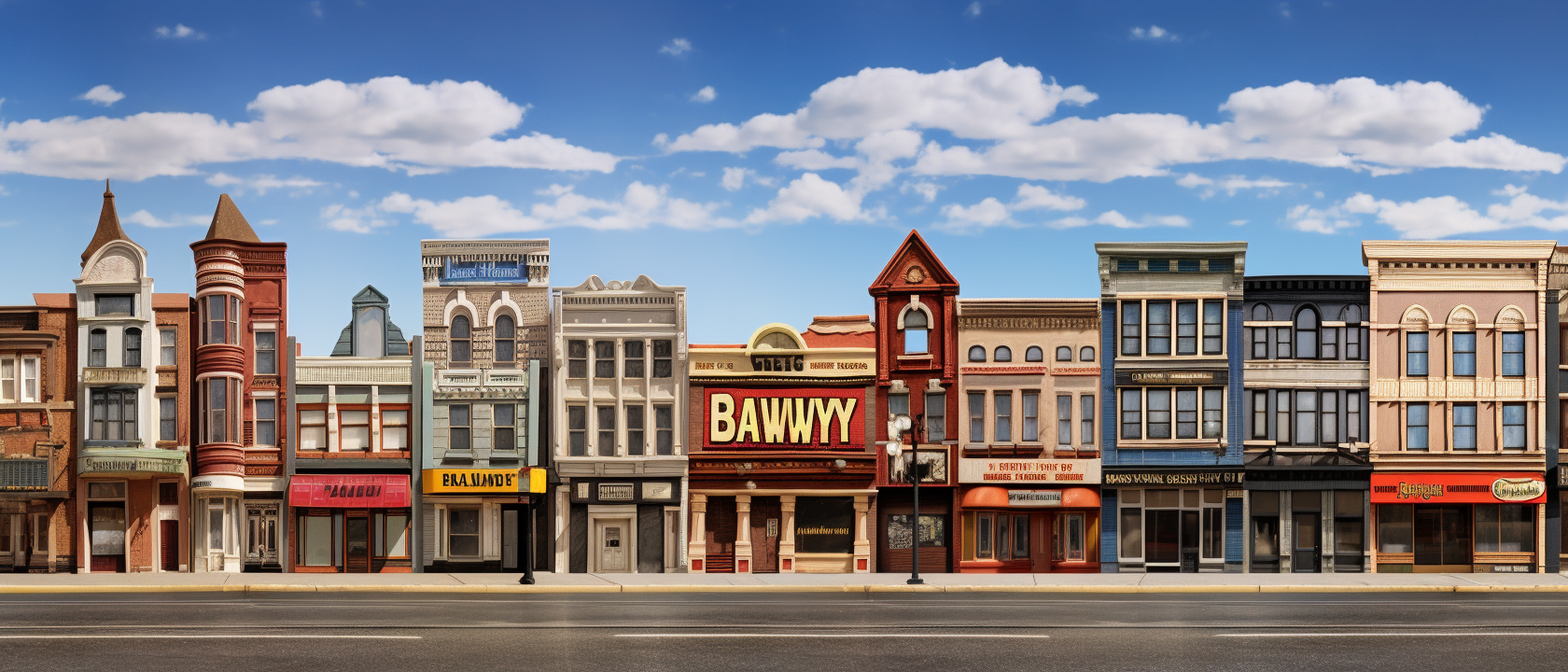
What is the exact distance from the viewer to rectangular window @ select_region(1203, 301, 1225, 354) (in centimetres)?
4159

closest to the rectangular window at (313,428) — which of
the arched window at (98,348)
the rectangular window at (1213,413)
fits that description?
the arched window at (98,348)

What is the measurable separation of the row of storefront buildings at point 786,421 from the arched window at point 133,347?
9 centimetres

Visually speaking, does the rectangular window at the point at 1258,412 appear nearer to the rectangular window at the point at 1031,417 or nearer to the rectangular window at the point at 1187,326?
the rectangular window at the point at 1187,326

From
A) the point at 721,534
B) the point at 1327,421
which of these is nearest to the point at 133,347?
the point at 721,534

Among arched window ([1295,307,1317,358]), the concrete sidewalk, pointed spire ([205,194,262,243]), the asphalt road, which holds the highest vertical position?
pointed spire ([205,194,262,243])

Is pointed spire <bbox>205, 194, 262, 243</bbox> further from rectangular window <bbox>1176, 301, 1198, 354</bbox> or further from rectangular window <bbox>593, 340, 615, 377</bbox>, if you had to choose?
rectangular window <bbox>1176, 301, 1198, 354</bbox>

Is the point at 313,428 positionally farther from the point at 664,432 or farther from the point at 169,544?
the point at 664,432

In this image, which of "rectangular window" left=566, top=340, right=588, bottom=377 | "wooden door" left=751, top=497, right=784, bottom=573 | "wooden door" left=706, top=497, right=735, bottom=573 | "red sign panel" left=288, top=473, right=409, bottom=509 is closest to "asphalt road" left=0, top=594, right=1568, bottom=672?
"red sign panel" left=288, top=473, right=409, bottom=509

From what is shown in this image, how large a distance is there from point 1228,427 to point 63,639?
31.3m

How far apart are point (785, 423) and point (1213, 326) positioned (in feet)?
41.8

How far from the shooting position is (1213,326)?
137 ft

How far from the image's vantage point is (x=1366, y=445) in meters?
41.9

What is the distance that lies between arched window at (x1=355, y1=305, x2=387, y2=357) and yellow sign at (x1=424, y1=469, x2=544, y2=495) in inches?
167

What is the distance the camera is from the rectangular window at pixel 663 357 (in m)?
41.6
